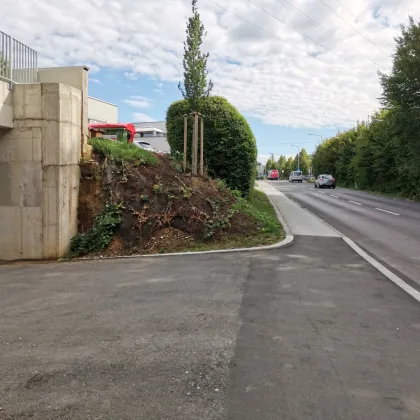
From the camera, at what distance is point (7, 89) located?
1007 cm

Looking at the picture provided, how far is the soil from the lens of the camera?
10.8 m

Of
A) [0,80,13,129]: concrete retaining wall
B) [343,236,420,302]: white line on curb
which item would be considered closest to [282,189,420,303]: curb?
[343,236,420,302]: white line on curb

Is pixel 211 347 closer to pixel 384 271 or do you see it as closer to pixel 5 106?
pixel 384 271

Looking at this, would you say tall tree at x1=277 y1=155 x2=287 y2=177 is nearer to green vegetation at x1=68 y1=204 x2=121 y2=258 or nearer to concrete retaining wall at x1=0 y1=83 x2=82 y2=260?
green vegetation at x1=68 y1=204 x2=121 y2=258

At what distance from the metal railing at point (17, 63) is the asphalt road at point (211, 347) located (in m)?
5.45

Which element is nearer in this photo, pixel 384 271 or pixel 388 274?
pixel 388 274

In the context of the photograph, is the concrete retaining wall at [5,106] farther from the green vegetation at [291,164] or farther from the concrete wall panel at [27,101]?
the green vegetation at [291,164]

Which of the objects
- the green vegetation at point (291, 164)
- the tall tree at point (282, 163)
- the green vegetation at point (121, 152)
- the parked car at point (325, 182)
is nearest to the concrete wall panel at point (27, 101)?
the green vegetation at point (121, 152)

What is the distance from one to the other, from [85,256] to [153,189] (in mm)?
2532

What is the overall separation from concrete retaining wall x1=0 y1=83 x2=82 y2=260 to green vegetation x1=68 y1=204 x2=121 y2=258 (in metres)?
0.24

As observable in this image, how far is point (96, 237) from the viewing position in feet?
35.2

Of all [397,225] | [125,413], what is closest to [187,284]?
[125,413]

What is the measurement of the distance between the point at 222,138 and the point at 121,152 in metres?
4.56

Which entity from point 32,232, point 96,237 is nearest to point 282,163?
point 96,237
